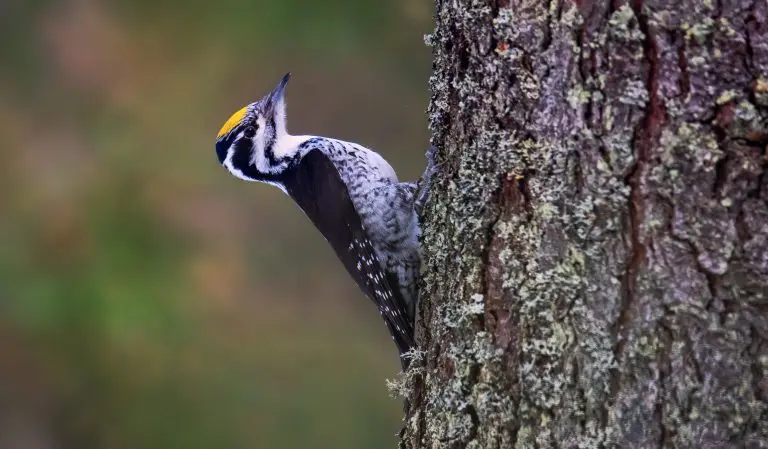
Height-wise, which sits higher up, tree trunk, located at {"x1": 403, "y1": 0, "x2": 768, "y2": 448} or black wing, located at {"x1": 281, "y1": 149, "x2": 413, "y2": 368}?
black wing, located at {"x1": 281, "y1": 149, "x2": 413, "y2": 368}

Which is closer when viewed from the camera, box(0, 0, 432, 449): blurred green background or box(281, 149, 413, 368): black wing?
box(281, 149, 413, 368): black wing

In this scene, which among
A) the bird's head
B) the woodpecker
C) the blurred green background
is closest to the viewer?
the woodpecker

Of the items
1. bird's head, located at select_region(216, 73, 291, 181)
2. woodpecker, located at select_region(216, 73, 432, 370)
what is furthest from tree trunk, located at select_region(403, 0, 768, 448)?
bird's head, located at select_region(216, 73, 291, 181)

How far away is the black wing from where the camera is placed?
3.38 m

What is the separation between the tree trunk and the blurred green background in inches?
146

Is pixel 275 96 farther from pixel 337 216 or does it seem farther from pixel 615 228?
pixel 615 228

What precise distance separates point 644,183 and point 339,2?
3965 mm

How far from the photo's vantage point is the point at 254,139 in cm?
393

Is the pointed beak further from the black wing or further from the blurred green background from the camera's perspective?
the blurred green background

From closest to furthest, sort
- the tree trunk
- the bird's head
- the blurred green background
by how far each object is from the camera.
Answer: the tree trunk, the bird's head, the blurred green background

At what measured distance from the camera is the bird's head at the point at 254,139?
3.92 metres


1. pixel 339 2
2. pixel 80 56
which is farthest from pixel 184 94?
pixel 339 2

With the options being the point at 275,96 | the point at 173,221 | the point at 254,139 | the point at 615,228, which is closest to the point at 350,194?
the point at 254,139

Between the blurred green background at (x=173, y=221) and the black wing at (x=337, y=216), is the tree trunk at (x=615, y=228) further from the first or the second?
the blurred green background at (x=173, y=221)
